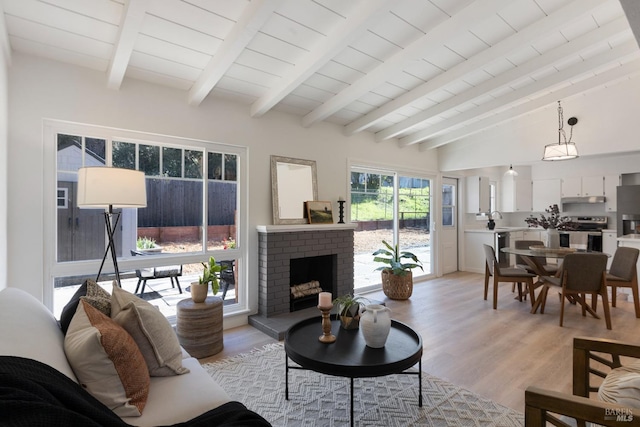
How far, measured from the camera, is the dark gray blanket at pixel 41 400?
2.43 feet

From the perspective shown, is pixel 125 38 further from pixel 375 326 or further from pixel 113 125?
pixel 375 326

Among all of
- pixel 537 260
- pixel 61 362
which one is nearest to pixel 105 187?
pixel 61 362

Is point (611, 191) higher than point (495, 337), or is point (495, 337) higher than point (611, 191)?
point (611, 191)

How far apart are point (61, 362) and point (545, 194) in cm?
811

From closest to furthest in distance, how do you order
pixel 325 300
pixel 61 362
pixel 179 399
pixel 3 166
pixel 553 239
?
pixel 61 362 → pixel 179 399 → pixel 325 300 → pixel 3 166 → pixel 553 239

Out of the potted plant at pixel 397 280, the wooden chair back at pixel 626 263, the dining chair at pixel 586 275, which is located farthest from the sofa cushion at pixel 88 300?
the wooden chair back at pixel 626 263

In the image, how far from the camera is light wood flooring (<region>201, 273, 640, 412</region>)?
2.52 metres

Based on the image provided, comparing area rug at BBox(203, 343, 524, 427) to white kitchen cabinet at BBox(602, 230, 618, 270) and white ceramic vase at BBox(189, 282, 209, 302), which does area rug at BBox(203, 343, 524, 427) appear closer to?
white ceramic vase at BBox(189, 282, 209, 302)

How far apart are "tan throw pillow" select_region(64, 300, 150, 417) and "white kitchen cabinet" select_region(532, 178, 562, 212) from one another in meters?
7.78

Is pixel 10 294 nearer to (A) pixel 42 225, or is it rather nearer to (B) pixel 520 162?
(A) pixel 42 225

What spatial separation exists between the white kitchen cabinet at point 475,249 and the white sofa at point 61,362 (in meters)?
6.21

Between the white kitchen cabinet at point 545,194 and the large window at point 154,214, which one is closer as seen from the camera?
the large window at point 154,214

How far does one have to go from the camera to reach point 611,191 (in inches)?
238

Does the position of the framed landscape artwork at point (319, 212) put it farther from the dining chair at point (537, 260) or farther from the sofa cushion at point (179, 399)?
the dining chair at point (537, 260)
